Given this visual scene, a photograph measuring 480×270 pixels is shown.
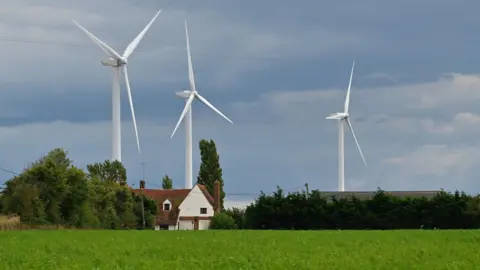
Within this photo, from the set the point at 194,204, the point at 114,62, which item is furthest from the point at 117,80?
the point at 194,204

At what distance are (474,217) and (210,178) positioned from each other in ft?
181

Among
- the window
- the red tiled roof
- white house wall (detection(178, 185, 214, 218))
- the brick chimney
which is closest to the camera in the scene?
white house wall (detection(178, 185, 214, 218))

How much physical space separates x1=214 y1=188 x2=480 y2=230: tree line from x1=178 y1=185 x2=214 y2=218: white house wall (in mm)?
34407

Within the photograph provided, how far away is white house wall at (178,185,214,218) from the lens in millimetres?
131125

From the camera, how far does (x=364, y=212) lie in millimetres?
92188

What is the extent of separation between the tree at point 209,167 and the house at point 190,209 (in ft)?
7.65

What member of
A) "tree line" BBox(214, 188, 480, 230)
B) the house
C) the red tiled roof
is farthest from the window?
"tree line" BBox(214, 188, 480, 230)

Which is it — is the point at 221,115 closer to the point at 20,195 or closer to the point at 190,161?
the point at 190,161

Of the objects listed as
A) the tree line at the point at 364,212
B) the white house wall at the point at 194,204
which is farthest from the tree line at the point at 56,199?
the white house wall at the point at 194,204

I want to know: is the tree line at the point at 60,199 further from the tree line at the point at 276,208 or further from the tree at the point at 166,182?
the tree at the point at 166,182

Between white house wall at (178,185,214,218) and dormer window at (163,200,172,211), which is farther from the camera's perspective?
dormer window at (163,200,172,211)

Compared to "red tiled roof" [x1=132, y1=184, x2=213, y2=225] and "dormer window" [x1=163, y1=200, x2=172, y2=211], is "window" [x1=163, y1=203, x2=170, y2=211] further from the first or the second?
"red tiled roof" [x1=132, y1=184, x2=213, y2=225]

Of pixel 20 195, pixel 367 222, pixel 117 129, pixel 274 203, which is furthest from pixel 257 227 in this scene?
pixel 20 195

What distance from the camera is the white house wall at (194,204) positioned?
131125mm
